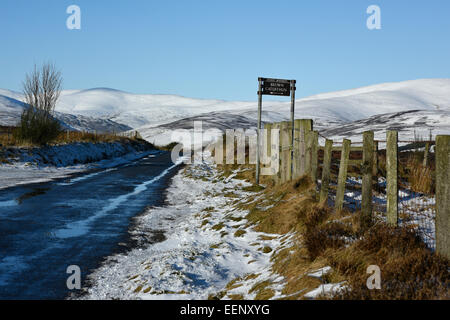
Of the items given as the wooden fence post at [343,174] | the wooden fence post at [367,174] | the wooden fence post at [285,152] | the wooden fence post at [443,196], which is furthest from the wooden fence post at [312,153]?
the wooden fence post at [443,196]

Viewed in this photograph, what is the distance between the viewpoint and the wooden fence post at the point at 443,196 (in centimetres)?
472

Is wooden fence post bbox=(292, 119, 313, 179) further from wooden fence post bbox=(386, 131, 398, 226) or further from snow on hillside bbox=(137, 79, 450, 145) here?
snow on hillside bbox=(137, 79, 450, 145)

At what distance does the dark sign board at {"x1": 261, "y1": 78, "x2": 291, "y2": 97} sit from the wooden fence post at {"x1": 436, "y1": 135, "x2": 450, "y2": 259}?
892 centimetres

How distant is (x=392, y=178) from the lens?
6070 millimetres

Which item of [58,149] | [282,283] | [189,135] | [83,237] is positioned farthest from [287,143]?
[189,135]

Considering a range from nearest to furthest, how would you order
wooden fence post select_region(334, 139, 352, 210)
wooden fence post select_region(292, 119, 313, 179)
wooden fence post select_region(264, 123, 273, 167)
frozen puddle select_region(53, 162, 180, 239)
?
wooden fence post select_region(334, 139, 352, 210), frozen puddle select_region(53, 162, 180, 239), wooden fence post select_region(292, 119, 313, 179), wooden fence post select_region(264, 123, 273, 167)

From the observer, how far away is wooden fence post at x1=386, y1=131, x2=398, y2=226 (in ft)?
19.6

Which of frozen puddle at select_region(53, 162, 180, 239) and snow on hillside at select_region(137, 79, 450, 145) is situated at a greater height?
snow on hillside at select_region(137, 79, 450, 145)

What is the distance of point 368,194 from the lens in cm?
652

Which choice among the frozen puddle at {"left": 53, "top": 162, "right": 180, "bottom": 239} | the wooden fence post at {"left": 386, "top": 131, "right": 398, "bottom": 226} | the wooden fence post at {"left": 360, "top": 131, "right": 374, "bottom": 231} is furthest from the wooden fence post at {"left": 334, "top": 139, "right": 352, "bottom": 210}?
the frozen puddle at {"left": 53, "top": 162, "right": 180, "bottom": 239}

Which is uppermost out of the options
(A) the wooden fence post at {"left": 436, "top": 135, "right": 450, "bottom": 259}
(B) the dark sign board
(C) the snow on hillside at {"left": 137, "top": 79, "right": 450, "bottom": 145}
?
(C) the snow on hillside at {"left": 137, "top": 79, "right": 450, "bottom": 145}

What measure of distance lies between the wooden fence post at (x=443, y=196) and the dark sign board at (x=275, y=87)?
8919 mm

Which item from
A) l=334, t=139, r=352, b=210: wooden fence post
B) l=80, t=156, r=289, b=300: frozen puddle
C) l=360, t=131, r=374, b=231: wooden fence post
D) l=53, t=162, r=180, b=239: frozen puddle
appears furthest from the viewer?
l=53, t=162, r=180, b=239: frozen puddle
